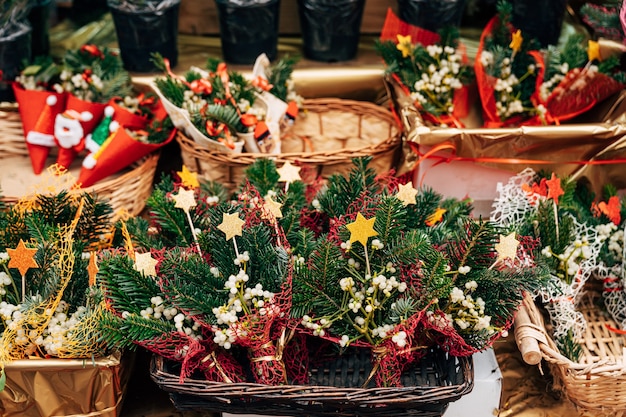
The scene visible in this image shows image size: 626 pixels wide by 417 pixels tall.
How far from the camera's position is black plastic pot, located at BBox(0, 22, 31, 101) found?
1555 millimetres

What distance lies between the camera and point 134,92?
165 cm

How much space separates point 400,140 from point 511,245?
54 cm

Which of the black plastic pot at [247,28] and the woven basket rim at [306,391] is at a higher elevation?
the black plastic pot at [247,28]

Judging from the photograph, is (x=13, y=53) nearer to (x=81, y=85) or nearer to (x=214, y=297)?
(x=81, y=85)

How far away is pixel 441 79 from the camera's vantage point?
60.1 inches

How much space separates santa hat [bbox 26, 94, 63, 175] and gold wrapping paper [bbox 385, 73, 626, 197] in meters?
0.81

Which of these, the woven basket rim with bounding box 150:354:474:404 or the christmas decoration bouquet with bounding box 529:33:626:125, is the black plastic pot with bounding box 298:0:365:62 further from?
the woven basket rim with bounding box 150:354:474:404

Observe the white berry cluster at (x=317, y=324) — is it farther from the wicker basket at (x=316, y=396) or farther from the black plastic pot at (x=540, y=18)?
the black plastic pot at (x=540, y=18)

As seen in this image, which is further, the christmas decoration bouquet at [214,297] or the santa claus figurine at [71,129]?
the santa claus figurine at [71,129]

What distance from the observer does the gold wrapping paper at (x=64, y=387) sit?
3.25 feet

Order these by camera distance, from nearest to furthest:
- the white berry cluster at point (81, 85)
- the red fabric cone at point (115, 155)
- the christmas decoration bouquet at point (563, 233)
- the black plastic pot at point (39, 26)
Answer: the christmas decoration bouquet at point (563, 233), the red fabric cone at point (115, 155), the white berry cluster at point (81, 85), the black plastic pot at point (39, 26)

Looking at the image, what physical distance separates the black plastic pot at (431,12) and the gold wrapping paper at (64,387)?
3.60 feet

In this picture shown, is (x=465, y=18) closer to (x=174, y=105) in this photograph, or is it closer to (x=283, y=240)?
(x=174, y=105)

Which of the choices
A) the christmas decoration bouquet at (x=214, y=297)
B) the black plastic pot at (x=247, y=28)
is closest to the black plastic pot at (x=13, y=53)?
the black plastic pot at (x=247, y=28)
